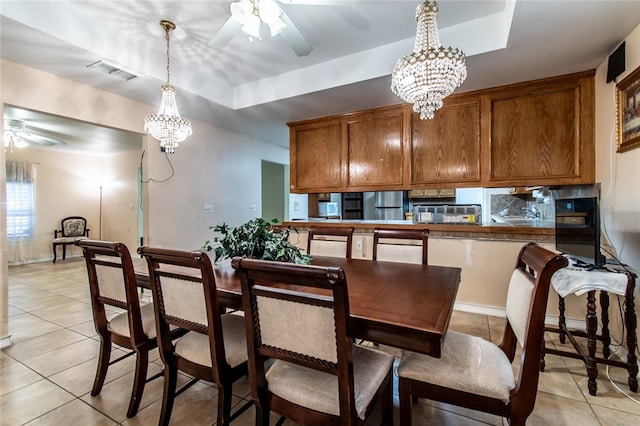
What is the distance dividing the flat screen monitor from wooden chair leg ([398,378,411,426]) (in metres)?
1.61

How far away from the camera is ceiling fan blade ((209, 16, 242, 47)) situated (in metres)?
1.75

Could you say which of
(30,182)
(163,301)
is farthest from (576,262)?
(30,182)

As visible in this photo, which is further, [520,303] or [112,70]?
[112,70]

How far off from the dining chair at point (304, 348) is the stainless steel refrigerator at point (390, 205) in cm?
Result: 443

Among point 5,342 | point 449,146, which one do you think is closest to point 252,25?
point 449,146

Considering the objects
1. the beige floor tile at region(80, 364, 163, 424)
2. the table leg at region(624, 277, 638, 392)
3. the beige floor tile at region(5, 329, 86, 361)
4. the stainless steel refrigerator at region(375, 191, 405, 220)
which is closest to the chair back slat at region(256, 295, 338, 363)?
the beige floor tile at region(80, 364, 163, 424)

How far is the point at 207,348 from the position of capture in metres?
1.36

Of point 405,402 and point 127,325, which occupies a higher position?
point 127,325

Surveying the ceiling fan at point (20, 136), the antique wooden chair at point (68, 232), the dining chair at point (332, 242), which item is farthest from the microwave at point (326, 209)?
the antique wooden chair at point (68, 232)

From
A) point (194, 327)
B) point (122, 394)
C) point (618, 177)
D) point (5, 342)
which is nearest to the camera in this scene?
point (194, 327)

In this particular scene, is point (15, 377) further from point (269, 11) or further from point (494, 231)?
point (494, 231)

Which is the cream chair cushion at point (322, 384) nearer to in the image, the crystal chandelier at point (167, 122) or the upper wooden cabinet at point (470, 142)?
the crystal chandelier at point (167, 122)

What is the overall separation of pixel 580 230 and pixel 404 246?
3.93 ft

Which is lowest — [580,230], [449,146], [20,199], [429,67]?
[580,230]
